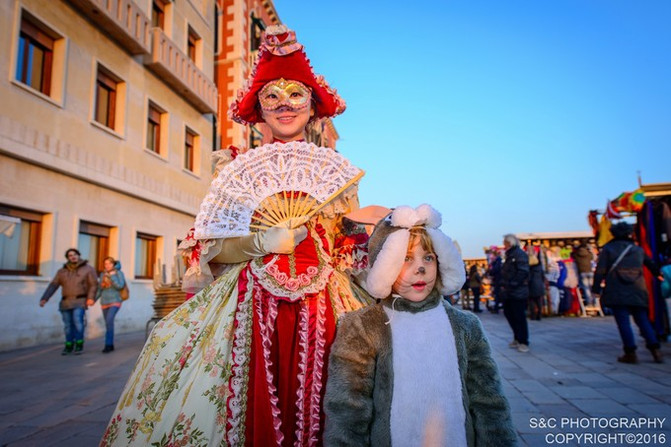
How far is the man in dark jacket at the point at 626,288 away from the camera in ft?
17.1

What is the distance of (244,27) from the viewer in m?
17.5

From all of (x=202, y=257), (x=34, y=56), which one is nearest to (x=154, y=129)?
(x=34, y=56)

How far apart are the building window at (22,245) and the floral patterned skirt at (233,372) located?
25.0 feet

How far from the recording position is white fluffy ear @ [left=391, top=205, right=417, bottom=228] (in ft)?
5.60

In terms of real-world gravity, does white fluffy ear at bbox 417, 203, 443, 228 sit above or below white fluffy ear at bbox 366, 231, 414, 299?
above

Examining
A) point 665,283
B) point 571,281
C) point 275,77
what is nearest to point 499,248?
point 571,281

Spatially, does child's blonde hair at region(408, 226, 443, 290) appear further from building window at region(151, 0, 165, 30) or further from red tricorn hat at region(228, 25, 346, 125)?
building window at region(151, 0, 165, 30)

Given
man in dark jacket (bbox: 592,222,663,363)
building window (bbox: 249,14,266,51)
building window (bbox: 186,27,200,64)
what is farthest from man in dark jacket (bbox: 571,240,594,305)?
building window (bbox: 249,14,266,51)

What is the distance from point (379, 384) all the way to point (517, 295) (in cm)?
536

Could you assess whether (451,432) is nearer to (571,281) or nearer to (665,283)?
(665,283)

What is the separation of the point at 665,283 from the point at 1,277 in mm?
10634

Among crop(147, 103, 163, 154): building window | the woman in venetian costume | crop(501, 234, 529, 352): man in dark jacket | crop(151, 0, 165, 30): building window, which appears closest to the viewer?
the woman in venetian costume

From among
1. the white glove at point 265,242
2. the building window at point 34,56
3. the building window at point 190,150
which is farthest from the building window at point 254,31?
the white glove at point 265,242

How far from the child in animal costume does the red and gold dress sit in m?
0.21
